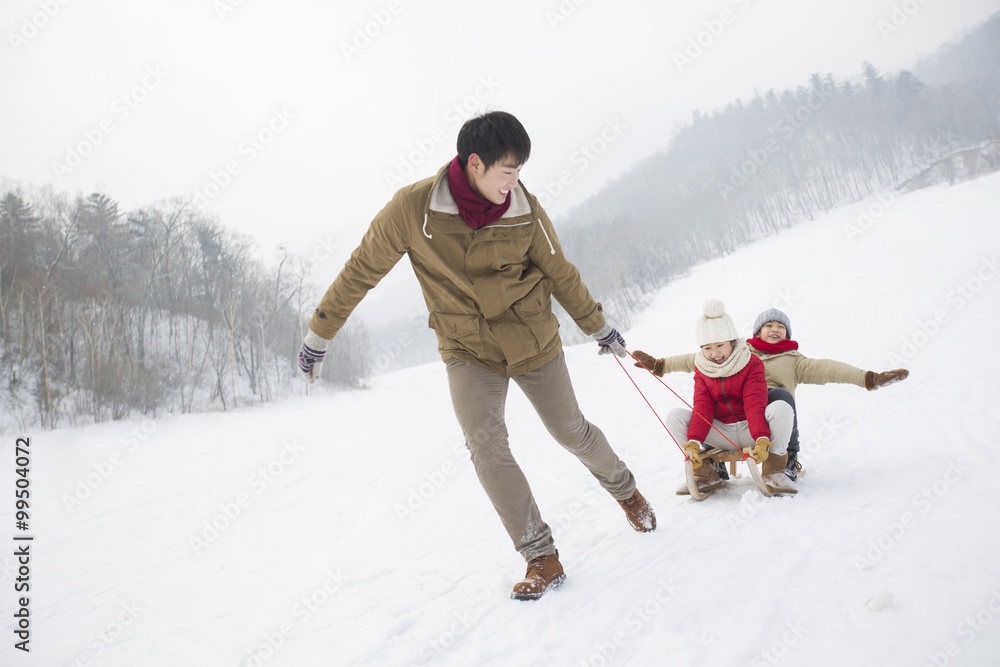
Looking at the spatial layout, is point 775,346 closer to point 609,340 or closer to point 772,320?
point 772,320

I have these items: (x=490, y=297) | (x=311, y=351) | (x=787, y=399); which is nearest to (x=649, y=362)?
(x=787, y=399)

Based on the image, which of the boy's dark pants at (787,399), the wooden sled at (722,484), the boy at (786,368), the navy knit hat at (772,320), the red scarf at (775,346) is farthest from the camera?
the navy knit hat at (772,320)

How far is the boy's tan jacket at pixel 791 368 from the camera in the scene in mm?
3340

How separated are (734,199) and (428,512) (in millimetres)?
67640

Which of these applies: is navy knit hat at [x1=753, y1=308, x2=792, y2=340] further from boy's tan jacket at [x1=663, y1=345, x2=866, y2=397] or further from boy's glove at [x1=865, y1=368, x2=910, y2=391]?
boy's glove at [x1=865, y1=368, x2=910, y2=391]

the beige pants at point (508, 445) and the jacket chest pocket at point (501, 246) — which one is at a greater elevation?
the jacket chest pocket at point (501, 246)

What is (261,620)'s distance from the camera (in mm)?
2580

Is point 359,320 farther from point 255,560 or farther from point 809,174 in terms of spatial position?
point 809,174

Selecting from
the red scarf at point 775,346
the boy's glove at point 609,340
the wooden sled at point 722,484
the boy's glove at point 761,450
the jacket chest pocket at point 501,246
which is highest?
the jacket chest pocket at point 501,246

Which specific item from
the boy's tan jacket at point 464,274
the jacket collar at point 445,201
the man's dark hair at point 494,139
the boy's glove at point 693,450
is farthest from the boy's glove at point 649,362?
the man's dark hair at point 494,139

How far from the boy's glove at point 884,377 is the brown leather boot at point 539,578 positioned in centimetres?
205

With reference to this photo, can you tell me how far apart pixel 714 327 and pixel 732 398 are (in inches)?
18.4

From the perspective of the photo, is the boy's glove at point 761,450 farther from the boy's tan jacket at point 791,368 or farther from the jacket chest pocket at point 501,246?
the jacket chest pocket at point 501,246

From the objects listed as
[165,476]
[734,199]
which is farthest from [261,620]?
[734,199]
